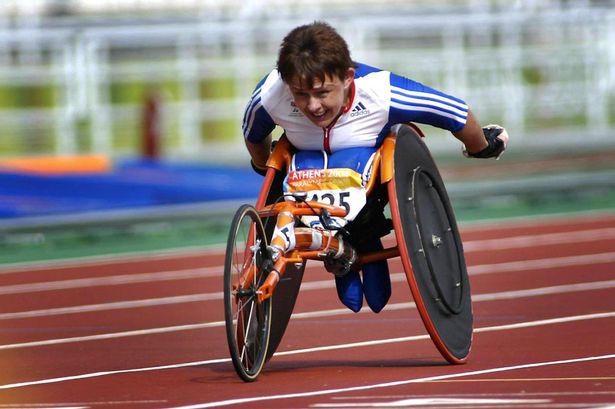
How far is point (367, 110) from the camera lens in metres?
8.73

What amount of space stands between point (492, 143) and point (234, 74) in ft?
82.1

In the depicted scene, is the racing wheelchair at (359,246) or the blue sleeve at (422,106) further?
the blue sleeve at (422,106)

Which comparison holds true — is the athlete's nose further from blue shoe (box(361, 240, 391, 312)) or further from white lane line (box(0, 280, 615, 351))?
white lane line (box(0, 280, 615, 351))

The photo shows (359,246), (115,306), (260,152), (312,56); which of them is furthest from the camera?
(115,306)

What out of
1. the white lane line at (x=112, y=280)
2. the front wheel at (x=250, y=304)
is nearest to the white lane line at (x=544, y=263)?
the white lane line at (x=112, y=280)

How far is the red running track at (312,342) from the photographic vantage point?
25.4 feet

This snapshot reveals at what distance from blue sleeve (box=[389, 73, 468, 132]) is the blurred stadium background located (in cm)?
1974

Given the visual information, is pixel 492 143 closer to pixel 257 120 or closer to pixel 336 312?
pixel 257 120

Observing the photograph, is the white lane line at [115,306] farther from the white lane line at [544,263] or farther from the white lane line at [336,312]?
the white lane line at [544,263]

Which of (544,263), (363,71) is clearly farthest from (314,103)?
(544,263)

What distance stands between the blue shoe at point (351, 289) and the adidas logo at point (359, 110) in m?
0.95

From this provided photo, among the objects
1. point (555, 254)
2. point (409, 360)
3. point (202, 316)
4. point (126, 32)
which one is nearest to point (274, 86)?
point (409, 360)

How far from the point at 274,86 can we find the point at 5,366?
2.49 m

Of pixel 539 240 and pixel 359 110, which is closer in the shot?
pixel 359 110
